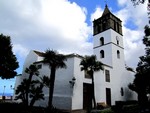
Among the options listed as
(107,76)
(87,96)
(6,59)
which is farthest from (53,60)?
(107,76)

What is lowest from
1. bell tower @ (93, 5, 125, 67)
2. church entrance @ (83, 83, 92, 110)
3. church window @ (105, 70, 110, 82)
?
church entrance @ (83, 83, 92, 110)

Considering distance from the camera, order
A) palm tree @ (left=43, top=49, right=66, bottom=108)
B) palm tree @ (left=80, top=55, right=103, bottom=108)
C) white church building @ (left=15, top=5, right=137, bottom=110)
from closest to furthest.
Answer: palm tree @ (left=43, top=49, right=66, bottom=108), palm tree @ (left=80, top=55, right=103, bottom=108), white church building @ (left=15, top=5, right=137, bottom=110)

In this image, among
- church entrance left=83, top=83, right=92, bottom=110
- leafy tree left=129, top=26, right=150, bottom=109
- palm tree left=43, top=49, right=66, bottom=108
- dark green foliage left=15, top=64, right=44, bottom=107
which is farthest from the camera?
leafy tree left=129, top=26, right=150, bottom=109

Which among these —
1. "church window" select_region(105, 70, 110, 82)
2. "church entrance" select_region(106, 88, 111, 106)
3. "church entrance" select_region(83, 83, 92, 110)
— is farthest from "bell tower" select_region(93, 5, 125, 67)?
"church entrance" select_region(83, 83, 92, 110)

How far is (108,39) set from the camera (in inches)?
1297

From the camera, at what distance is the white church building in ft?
74.3

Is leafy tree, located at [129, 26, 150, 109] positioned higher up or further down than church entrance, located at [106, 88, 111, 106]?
higher up

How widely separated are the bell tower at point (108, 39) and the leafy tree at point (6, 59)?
52.4ft

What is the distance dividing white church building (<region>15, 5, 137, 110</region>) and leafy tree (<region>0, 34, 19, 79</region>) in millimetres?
3432

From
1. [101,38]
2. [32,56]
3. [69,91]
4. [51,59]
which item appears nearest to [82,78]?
[69,91]

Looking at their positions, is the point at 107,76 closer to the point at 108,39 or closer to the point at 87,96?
the point at 87,96

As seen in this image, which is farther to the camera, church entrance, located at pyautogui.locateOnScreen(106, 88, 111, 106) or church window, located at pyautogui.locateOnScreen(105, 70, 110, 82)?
church window, located at pyautogui.locateOnScreen(105, 70, 110, 82)

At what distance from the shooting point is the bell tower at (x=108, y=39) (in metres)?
32.1

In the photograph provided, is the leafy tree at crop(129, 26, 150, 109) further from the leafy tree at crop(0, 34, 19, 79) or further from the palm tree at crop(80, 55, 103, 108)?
the leafy tree at crop(0, 34, 19, 79)
